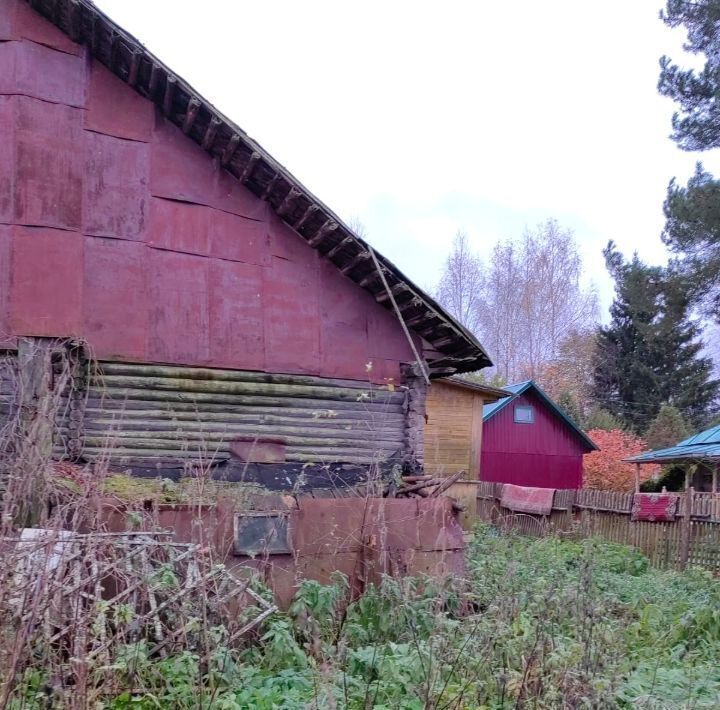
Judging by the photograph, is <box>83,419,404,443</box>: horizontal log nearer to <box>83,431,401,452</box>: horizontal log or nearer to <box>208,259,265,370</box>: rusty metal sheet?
<box>83,431,401,452</box>: horizontal log

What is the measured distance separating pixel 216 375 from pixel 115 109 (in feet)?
11.9

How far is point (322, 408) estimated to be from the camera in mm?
10836

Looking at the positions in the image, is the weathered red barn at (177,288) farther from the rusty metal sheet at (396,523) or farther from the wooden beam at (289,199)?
the rusty metal sheet at (396,523)

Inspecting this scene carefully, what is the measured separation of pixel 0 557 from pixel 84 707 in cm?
105

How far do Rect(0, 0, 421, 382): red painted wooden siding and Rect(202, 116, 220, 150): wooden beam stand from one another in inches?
8.0

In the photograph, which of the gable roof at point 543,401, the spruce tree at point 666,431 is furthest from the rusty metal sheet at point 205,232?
the spruce tree at point 666,431

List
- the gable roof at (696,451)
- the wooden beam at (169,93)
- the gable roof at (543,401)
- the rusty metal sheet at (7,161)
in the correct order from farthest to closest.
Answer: the gable roof at (543,401) → the gable roof at (696,451) → the wooden beam at (169,93) → the rusty metal sheet at (7,161)

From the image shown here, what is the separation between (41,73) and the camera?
9.71 metres

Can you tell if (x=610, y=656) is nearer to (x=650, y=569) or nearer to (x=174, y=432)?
(x=174, y=432)

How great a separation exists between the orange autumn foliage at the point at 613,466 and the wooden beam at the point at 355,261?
81.0ft

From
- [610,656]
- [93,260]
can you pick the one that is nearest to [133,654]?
[610,656]

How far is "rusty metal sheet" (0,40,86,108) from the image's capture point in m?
9.57

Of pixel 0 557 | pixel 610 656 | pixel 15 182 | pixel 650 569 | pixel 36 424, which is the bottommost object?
pixel 650 569

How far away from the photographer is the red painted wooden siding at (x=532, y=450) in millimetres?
29781
